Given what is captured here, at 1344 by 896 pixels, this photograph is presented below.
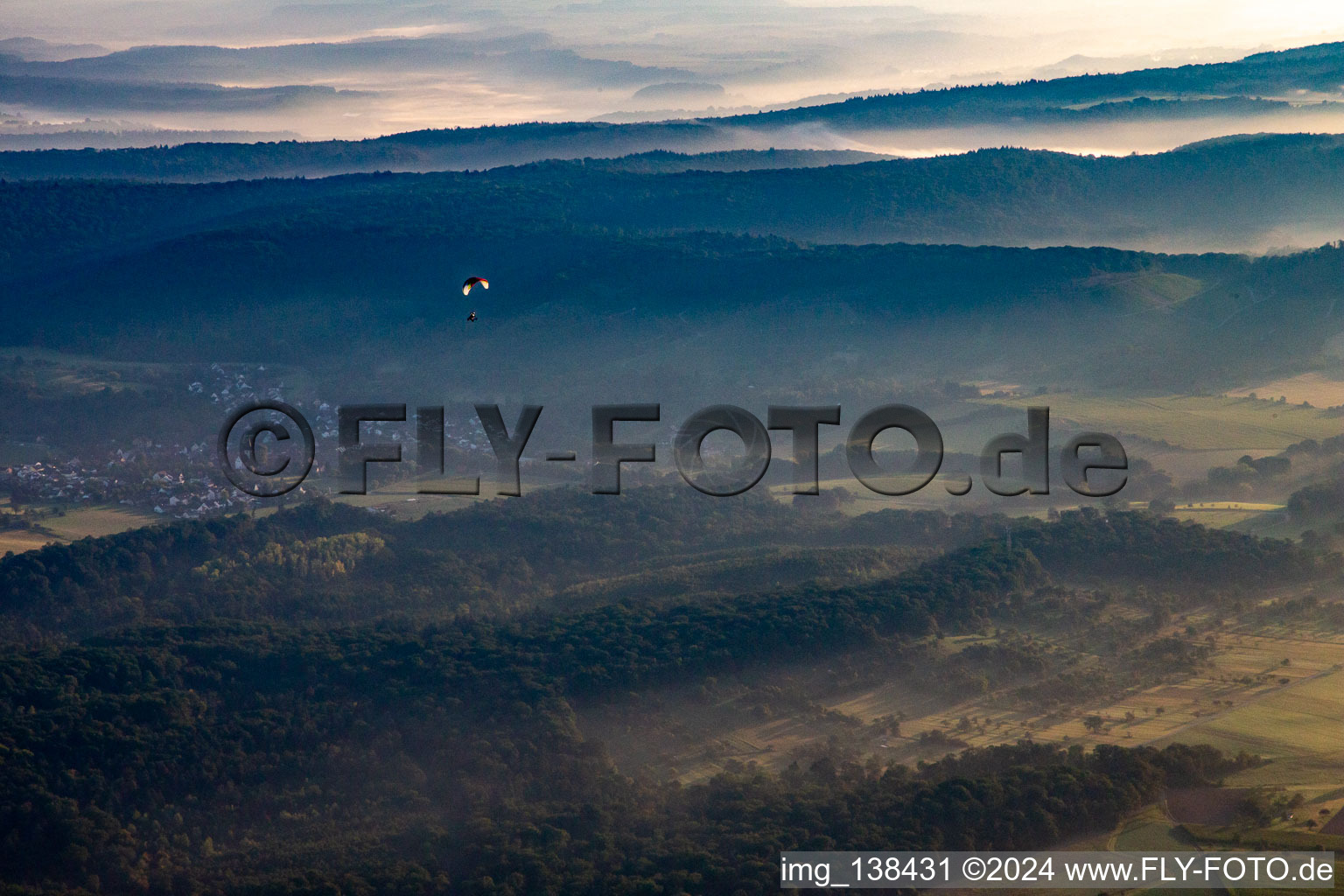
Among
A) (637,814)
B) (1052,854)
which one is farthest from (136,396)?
(1052,854)

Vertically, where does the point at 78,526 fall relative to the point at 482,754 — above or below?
above

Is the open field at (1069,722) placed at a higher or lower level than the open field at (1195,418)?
lower

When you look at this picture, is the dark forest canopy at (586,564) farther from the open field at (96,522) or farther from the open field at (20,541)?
the open field at (96,522)

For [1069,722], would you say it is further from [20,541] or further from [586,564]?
[20,541]

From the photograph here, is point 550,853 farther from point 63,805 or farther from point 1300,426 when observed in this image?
point 1300,426

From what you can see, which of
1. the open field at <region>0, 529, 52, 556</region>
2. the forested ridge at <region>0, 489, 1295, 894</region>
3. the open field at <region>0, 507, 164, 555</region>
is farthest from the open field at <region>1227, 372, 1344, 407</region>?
the open field at <region>0, 529, 52, 556</region>

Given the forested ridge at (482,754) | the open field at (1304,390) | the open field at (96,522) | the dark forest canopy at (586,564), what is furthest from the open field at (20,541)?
the open field at (1304,390)

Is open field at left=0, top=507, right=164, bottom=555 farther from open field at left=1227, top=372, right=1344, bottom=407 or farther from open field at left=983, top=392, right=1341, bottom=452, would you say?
open field at left=1227, top=372, right=1344, bottom=407

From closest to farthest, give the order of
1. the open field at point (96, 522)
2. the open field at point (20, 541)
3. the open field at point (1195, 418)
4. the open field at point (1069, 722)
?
1. the open field at point (1069, 722)
2. the open field at point (20, 541)
3. the open field at point (96, 522)
4. the open field at point (1195, 418)

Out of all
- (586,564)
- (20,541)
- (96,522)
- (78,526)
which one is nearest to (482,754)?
(586,564)
